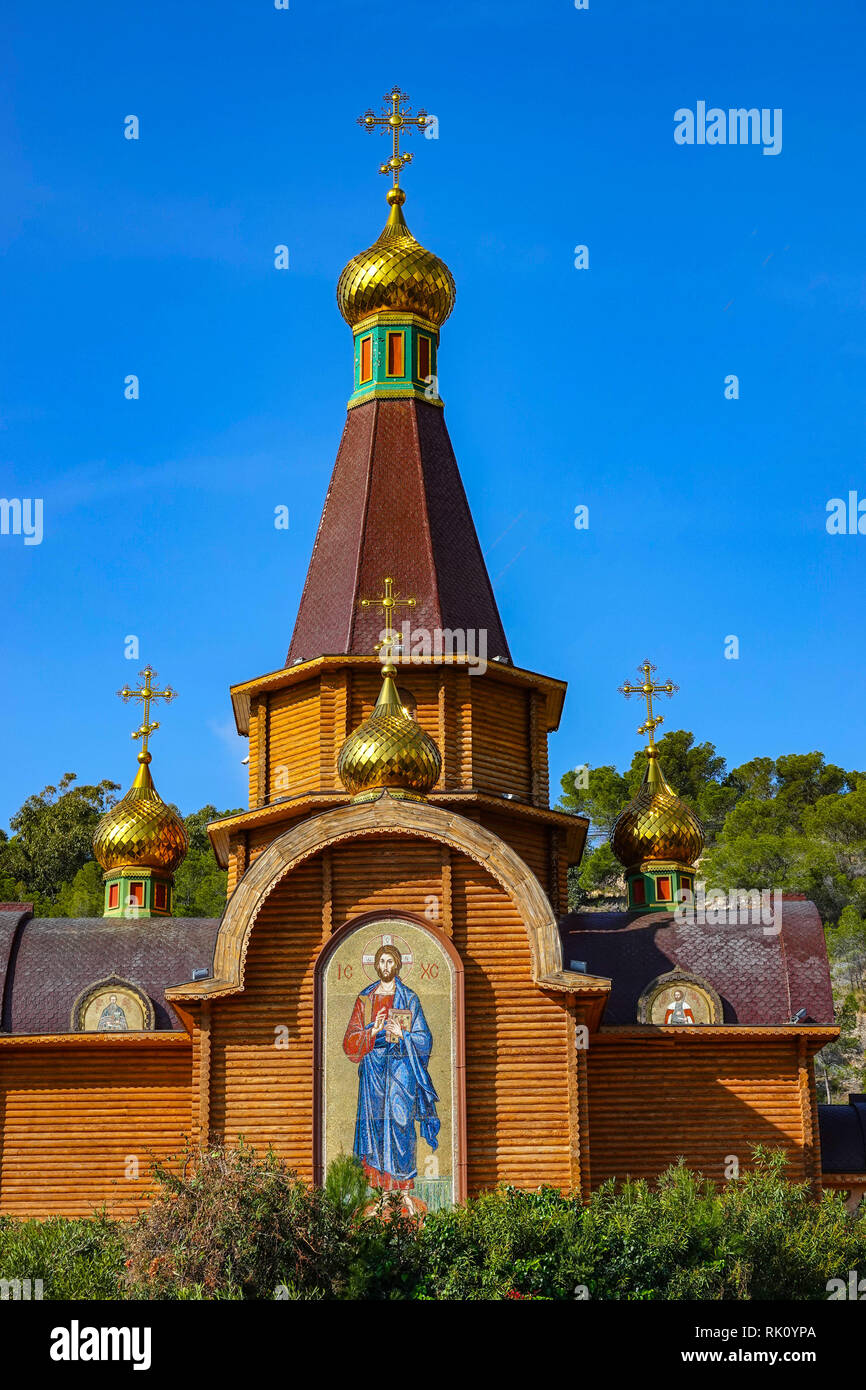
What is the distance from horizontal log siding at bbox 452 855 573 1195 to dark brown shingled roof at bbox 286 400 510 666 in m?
4.39

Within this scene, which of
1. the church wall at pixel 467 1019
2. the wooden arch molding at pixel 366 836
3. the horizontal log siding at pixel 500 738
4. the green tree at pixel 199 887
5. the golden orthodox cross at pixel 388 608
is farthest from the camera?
the green tree at pixel 199 887

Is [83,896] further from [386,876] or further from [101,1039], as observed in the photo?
[386,876]

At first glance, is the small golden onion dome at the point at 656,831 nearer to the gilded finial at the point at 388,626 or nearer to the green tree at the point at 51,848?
the gilded finial at the point at 388,626

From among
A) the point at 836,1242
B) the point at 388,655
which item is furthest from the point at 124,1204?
the point at 836,1242

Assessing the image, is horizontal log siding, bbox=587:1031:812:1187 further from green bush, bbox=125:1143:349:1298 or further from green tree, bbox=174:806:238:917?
green tree, bbox=174:806:238:917

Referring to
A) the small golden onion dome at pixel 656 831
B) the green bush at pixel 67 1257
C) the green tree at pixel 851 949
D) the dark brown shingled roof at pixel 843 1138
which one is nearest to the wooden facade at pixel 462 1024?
the dark brown shingled roof at pixel 843 1138

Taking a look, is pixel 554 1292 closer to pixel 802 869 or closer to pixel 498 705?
pixel 498 705

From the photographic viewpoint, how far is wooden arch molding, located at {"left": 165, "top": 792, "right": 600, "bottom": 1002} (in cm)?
1727

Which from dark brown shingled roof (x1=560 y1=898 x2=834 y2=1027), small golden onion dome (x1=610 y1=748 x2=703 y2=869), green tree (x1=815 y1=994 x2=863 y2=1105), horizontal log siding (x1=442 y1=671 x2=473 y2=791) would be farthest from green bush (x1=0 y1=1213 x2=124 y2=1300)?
green tree (x1=815 y1=994 x2=863 y2=1105)

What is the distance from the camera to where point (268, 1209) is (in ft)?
44.6

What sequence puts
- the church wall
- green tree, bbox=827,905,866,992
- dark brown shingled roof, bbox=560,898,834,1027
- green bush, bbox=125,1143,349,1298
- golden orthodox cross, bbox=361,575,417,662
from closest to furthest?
green bush, bbox=125,1143,349,1298, the church wall, dark brown shingled roof, bbox=560,898,834,1027, golden orthodox cross, bbox=361,575,417,662, green tree, bbox=827,905,866,992

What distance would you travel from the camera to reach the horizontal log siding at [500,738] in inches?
810

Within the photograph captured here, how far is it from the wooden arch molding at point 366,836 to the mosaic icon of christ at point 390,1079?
1.24 m
